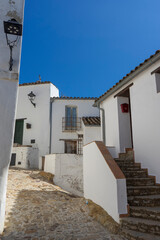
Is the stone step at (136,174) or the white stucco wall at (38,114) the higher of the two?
the white stucco wall at (38,114)

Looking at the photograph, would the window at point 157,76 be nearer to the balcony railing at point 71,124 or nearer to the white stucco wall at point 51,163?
the white stucco wall at point 51,163

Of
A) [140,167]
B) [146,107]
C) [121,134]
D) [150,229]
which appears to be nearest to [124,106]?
[121,134]

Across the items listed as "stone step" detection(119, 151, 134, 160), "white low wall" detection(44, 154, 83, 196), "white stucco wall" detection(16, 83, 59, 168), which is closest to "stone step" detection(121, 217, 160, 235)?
"stone step" detection(119, 151, 134, 160)

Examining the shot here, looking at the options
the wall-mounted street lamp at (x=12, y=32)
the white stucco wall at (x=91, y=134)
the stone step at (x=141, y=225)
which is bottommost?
the stone step at (x=141, y=225)

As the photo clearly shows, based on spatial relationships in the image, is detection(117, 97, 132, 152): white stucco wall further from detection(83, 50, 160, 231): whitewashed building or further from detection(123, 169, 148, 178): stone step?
detection(123, 169, 148, 178): stone step

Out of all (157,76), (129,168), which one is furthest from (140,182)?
(157,76)

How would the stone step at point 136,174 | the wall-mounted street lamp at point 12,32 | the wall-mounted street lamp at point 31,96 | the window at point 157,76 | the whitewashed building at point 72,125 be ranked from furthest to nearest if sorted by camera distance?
the wall-mounted street lamp at point 31,96 < the whitewashed building at point 72,125 < the stone step at point 136,174 < the window at point 157,76 < the wall-mounted street lamp at point 12,32

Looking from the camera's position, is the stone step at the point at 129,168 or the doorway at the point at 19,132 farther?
the doorway at the point at 19,132

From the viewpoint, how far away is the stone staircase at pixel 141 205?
3.59 m

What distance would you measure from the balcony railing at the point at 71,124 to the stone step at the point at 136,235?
11.5 metres

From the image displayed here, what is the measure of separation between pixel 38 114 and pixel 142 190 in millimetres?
11729

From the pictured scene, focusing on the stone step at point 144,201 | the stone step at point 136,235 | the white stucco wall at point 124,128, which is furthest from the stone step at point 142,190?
the white stucco wall at point 124,128

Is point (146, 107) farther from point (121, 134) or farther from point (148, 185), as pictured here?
point (148, 185)

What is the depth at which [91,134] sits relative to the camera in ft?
41.8
